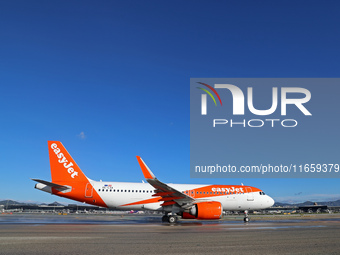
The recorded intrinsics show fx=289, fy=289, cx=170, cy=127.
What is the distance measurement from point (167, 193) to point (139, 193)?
331 centimetres

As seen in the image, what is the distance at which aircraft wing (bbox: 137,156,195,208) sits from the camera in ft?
71.7

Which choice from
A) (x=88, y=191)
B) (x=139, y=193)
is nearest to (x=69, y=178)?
(x=88, y=191)

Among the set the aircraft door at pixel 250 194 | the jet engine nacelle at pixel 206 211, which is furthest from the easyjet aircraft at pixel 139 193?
the aircraft door at pixel 250 194

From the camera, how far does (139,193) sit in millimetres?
24750

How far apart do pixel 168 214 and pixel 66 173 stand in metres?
9.27

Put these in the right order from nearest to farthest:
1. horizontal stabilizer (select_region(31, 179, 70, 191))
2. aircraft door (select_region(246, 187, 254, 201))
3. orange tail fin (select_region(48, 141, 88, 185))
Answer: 1. horizontal stabilizer (select_region(31, 179, 70, 191))
2. orange tail fin (select_region(48, 141, 88, 185))
3. aircraft door (select_region(246, 187, 254, 201))

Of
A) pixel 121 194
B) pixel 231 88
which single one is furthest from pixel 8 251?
pixel 231 88

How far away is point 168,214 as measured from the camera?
23.7m

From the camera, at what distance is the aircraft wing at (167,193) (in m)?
21.8

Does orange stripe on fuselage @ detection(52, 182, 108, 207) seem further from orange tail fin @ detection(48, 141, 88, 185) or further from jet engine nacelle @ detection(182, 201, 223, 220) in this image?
jet engine nacelle @ detection(182, 201, 223, 220)

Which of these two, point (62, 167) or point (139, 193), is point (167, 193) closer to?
point (139, 193)

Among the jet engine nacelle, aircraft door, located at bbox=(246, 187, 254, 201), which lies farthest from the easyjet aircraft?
aircraft door, located at bbox=(246, 187, 254, 201)

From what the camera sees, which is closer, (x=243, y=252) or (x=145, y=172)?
(x=243, y=252)

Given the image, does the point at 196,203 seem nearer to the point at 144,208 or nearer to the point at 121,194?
the point at 144,208
